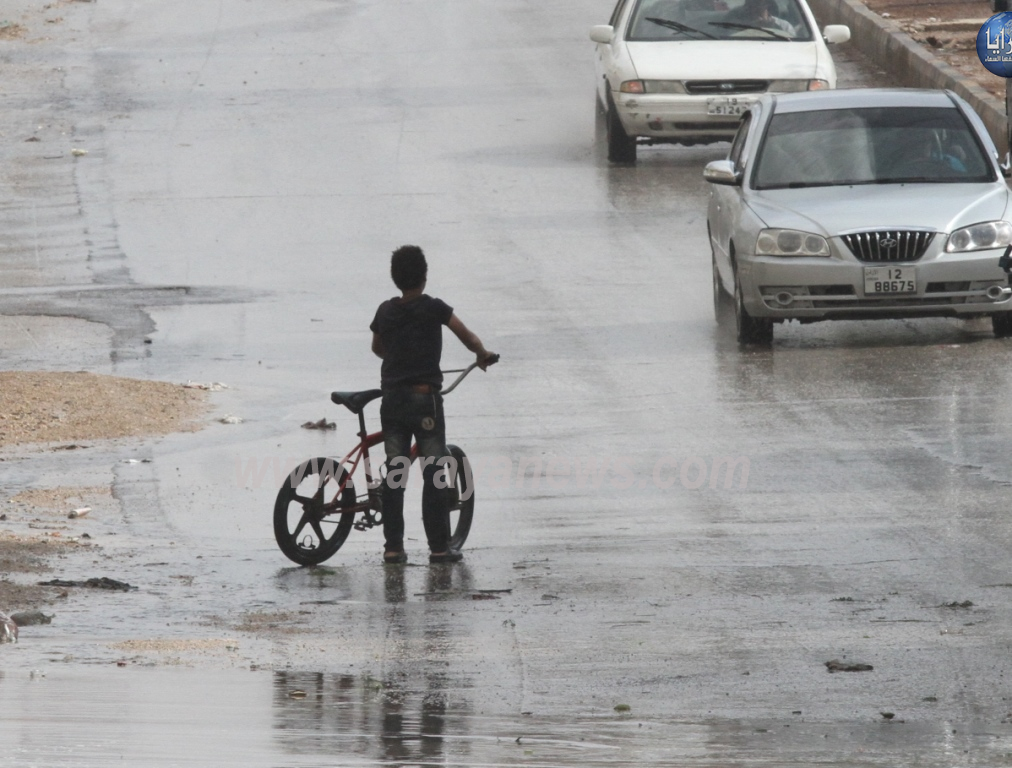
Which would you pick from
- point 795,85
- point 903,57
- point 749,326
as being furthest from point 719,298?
point 903,57

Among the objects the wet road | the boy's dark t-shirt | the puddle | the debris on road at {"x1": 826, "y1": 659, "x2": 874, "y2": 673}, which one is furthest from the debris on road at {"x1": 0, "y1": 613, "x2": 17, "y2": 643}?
the debris on road at {"x1": 826, "y1": 659, "x2": 874, "y2": 673}

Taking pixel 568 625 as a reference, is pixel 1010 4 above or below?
above

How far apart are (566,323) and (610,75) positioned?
6838 mm

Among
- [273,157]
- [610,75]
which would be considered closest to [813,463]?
[610,75]

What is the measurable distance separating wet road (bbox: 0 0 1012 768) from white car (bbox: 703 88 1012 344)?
0.39 meters

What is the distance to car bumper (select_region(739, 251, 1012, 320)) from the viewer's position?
14.2m

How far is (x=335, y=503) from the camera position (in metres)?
9.78

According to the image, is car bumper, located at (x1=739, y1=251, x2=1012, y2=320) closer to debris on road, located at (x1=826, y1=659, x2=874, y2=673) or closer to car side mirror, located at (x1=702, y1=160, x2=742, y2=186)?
car side mirror, located at (x1=702, y1=160, x2=742, y2=186)

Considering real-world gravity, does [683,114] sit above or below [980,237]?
above

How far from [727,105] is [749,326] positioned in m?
7.04

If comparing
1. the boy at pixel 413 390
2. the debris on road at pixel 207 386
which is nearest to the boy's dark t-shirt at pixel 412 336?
the boy at pixel 413 390

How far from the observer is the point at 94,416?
13023 millimetres

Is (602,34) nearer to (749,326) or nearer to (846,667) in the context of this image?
(749,326)

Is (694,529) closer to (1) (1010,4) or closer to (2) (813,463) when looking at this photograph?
(2) (813,463)
